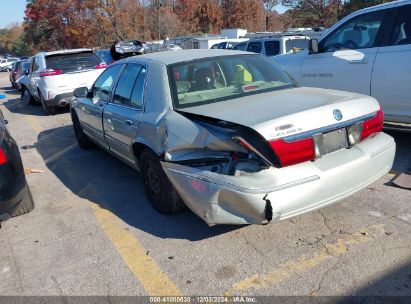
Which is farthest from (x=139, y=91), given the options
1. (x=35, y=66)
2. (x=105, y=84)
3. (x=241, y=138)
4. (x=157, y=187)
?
(x=35, y=66)

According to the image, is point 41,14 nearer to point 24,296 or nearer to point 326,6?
point 326,6

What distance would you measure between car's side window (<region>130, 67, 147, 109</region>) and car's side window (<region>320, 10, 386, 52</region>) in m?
3.12

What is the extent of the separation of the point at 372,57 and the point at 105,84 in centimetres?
Result: 352

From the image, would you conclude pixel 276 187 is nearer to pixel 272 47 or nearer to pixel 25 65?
pixel 272 47

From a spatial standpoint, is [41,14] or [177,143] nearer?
[177,143]

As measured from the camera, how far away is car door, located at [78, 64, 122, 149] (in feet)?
17.0

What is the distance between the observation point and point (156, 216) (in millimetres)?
4137

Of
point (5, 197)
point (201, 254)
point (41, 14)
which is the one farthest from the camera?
point (41, 14)

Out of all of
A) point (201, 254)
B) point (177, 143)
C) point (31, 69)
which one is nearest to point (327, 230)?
point (201, 254)

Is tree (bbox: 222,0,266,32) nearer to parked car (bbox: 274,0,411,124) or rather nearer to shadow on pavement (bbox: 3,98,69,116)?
shadow on pavement (bbox: 3,98,69,116)

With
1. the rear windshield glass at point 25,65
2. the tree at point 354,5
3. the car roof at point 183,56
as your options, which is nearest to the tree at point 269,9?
the tree at point 354,5

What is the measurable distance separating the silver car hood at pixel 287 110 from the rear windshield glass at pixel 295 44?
9116mm

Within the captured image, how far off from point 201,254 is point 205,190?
0.58m

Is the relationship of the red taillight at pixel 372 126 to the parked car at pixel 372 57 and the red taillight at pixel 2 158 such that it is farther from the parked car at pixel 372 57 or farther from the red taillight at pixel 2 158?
the red taillight at pixel 2 158
